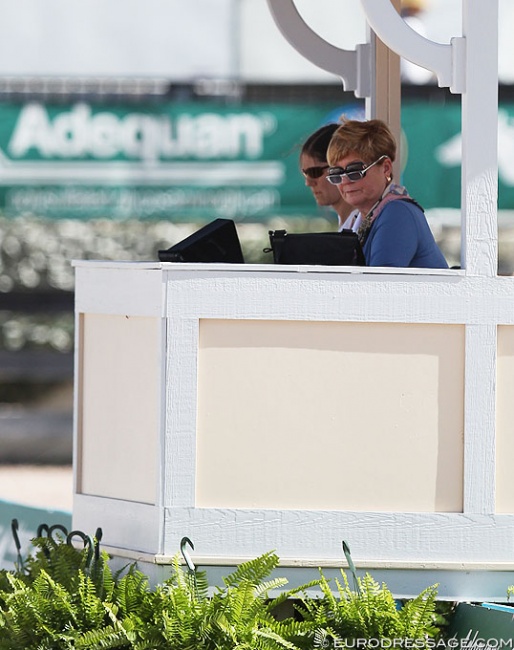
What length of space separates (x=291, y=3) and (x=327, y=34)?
577cm

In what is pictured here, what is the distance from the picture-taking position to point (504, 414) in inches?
180

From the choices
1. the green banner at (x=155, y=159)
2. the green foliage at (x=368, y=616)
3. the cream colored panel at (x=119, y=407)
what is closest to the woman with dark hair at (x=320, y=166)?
the cream colored panel at (x=119, y=407)

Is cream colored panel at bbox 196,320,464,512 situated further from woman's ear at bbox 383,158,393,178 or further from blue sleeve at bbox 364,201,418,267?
woman's ear at bbox 383,158,393,178

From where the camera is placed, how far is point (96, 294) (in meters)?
4.93

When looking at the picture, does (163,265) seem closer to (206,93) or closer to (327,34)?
(327,34)

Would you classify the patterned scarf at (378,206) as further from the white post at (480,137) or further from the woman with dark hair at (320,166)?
the woman with dark hair at (320,166)

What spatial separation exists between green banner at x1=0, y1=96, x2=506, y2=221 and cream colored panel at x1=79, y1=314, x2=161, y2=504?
6818mm

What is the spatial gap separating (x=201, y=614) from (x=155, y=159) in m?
7.79

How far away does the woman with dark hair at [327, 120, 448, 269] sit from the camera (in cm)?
480

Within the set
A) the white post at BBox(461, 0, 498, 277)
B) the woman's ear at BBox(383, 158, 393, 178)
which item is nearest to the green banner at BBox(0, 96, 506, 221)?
the woman's ear at BBox(383, 158, 393, 178)

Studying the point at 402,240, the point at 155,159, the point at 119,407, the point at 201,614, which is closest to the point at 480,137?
the point at 402,240

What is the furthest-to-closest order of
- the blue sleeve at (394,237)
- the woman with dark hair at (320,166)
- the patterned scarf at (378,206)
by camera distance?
1. the woman with dark hair at (320,166)
2. the patterned scarf at (378,206)
3. the blue sleeve at (394,237)

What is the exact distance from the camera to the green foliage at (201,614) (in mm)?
4336

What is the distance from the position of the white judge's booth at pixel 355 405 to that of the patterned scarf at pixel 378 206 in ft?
1.35
